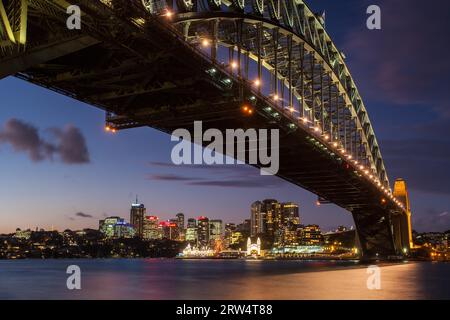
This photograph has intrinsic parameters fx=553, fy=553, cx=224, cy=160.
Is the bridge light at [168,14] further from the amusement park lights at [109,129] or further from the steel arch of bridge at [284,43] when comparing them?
the amusement park lights at [109,129]

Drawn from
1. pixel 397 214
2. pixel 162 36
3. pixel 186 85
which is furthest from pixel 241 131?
pixel 397 214

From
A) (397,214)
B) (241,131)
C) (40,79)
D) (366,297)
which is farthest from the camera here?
(397,214)

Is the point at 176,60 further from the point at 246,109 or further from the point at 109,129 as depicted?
the point at 109,129

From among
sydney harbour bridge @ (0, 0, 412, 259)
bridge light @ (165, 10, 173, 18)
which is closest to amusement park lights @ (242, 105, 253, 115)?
sydney harbour bridge @ (0, 0, 412, 259)

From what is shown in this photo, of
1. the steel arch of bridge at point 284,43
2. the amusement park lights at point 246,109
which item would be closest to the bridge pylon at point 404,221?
the steel arch of bridge at point 284,43

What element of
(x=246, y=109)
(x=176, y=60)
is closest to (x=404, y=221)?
(x=246, y=109)

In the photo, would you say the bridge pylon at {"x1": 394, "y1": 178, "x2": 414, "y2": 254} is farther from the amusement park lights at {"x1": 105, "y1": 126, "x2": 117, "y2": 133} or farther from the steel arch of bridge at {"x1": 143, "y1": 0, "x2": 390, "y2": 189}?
the amusement park lights at {"x1": 105, "y1": 126, "x2": 117, "y2": 133}

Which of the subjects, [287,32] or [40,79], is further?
[287,32]

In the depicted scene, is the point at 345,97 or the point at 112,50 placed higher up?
the point at 345,97

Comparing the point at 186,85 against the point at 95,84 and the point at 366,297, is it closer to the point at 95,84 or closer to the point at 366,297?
the point at 95,84
